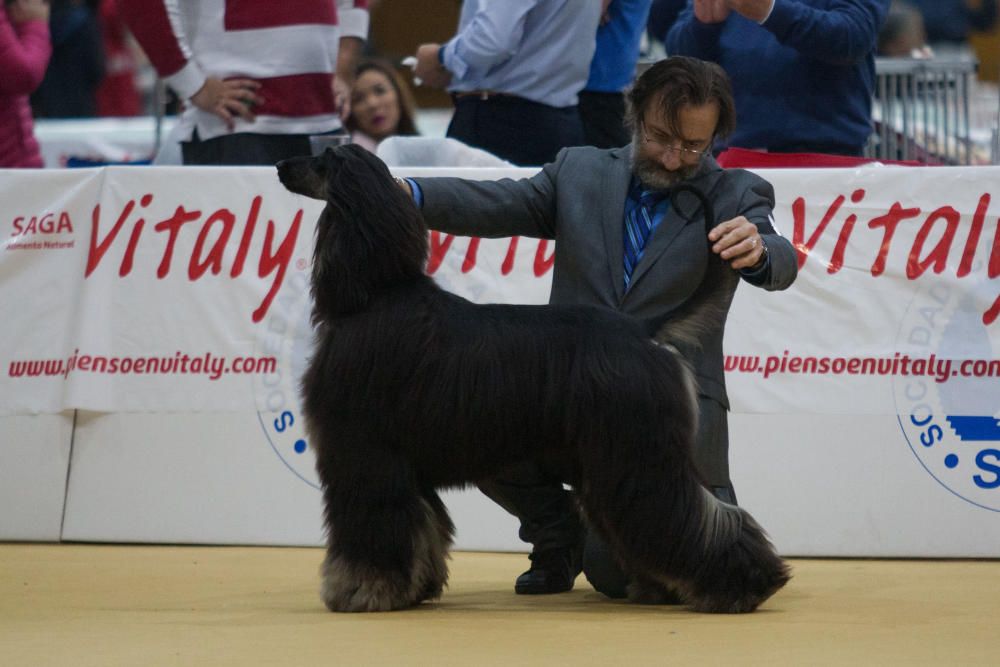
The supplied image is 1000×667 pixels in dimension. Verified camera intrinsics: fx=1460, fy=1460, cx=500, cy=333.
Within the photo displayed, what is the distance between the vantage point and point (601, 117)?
569 cm

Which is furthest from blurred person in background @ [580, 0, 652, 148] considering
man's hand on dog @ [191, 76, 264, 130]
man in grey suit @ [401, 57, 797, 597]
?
man in grey suit @ [401, 57, 797, 597]

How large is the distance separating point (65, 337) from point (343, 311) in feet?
6.24

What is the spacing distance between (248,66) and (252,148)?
29 cm

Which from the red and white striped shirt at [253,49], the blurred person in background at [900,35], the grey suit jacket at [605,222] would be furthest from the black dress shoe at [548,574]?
the blurred person in background at [900,35]

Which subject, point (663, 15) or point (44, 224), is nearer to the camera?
point (44, 224)

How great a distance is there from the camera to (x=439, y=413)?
3260mm

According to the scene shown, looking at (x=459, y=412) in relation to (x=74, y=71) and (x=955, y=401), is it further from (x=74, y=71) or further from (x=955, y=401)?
(x=74, y=71)

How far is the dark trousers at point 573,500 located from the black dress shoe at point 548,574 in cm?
2

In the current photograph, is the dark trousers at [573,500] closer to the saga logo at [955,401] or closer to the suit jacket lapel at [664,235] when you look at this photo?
the suit jacket lapel at [664,235]

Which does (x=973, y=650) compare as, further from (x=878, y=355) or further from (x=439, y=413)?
(x=878, y=355)

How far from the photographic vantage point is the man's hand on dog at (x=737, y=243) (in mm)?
3281

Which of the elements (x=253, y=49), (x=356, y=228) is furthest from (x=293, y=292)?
(x=356, y=228)

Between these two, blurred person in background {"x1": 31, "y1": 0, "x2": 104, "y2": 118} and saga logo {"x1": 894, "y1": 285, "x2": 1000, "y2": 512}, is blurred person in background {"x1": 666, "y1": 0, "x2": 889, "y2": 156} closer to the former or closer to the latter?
saga logo {"x1": 894, "y1": 285, "x2": 1000, "y2": 512}

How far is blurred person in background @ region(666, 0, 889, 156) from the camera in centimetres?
497
